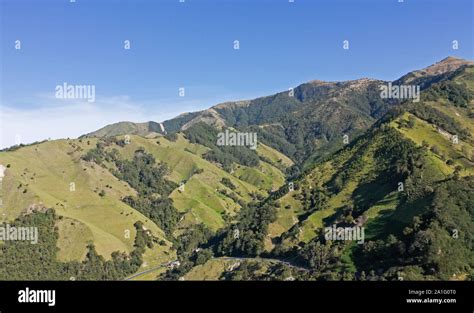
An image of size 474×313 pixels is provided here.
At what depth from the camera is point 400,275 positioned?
11738 cm

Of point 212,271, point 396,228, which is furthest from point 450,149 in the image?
point 212,271

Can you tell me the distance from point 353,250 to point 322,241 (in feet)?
55.2

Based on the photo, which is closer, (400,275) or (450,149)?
(400,275)
